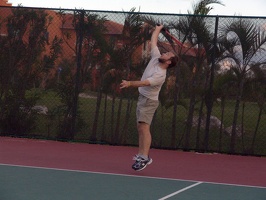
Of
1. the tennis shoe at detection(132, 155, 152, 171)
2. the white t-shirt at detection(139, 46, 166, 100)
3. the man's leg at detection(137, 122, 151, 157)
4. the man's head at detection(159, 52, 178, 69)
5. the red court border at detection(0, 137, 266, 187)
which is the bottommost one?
the red court border at detection(0, 137, 266, 187)

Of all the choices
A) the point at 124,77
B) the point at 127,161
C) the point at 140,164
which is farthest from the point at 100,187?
the point at 124,77

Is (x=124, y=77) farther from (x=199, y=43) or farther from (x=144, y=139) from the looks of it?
(x=144, y=139)

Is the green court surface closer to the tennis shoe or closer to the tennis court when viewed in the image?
the tennis court

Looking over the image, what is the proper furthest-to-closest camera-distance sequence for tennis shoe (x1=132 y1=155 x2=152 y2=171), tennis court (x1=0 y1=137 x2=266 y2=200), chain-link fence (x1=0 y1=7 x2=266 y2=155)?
chain-link fence (x1=0 y1=7 x2=266 y2=155) → tennis shoe (x1=132 y1=155 x2=152 y2=171) → tennis court (x1=0 y1=137 x2=266 y2=200)

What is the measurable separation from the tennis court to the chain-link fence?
35 cm

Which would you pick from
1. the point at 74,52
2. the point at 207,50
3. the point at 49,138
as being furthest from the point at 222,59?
the point at 49,138

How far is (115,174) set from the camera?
8.68 m

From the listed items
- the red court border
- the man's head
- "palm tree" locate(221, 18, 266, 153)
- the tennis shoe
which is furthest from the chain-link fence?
the tennis shoe

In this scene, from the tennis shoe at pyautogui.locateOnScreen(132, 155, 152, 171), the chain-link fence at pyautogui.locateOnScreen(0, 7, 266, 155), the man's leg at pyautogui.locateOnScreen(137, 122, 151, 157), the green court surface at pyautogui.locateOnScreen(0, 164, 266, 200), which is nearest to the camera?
the green court surface at pyautogui.locateOnScreen(0, 164, 266, 200)

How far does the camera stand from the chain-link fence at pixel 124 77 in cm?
1144

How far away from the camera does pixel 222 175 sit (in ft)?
30.4

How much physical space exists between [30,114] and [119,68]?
1925 mm

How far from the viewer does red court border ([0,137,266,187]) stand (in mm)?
9078

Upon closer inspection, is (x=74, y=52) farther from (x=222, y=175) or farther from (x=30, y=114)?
(x=222, y=175)
